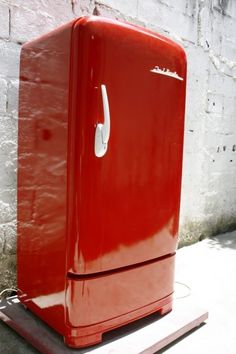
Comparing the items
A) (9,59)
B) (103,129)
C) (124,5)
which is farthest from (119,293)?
(124,5)

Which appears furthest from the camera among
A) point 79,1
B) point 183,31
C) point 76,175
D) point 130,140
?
point 183,31

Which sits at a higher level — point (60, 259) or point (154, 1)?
point (154, 1)

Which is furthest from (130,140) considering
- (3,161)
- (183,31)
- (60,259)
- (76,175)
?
(183,31)

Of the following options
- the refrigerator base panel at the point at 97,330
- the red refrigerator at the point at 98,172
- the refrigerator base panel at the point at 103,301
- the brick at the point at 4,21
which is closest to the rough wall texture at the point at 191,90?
the brick at the point at 4,21

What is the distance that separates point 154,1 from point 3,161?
160 centimetres

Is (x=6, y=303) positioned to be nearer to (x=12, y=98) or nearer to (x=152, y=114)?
(x=12, y=98)

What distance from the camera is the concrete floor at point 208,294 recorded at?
1599 mm

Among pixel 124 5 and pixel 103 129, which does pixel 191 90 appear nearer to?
pixel 124 5

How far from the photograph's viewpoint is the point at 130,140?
1.48 meters

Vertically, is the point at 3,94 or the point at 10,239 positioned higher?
the point at 3,94

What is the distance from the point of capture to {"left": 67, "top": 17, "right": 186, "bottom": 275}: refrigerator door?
134 centimetres

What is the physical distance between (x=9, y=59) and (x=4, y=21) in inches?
7.2

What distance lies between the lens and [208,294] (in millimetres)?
2178

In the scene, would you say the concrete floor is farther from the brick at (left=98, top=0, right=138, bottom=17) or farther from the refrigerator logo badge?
the brick at (left=98, top=0, right=138, bottom=17)
